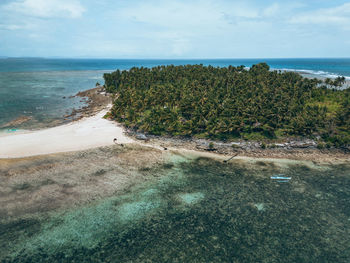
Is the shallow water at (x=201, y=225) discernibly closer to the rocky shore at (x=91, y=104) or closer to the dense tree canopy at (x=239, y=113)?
the dense tree canopy at (x=239, y=113)

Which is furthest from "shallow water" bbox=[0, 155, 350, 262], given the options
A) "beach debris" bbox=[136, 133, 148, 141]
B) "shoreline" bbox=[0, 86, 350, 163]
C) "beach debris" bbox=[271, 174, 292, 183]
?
"beach debris" bbox=[136, 133, 148, 141]

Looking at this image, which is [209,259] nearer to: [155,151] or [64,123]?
[155,151]

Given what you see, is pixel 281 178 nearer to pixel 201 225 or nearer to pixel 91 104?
pixel 201 225

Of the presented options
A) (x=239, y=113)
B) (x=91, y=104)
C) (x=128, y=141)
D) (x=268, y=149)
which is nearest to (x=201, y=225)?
(x=268, y=149)

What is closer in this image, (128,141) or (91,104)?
(128,141)

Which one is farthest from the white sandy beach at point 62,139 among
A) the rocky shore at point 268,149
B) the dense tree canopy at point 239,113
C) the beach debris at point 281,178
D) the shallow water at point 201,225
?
the beach debris at point 281,178

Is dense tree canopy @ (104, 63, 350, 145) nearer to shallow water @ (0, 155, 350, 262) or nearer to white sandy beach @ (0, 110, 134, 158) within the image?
white sandy beach @ (0, 110, 134, 158)
